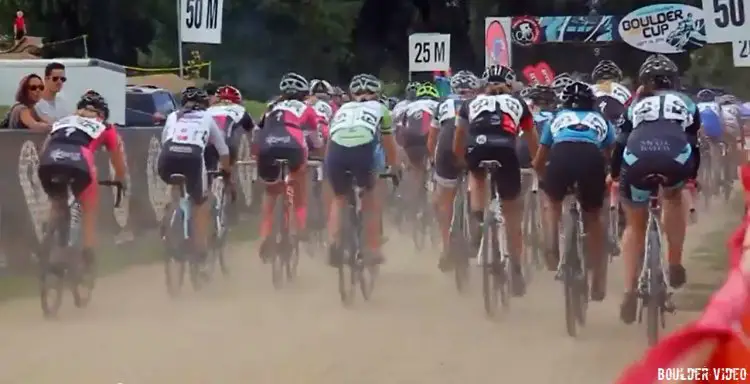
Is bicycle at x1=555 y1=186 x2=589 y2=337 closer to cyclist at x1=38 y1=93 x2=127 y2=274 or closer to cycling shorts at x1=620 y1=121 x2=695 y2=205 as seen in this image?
cycling shorts at x1=620 y1=121 x2=695 y2=205

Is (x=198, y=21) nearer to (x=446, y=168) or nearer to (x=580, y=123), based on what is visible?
(x=446, y=168)

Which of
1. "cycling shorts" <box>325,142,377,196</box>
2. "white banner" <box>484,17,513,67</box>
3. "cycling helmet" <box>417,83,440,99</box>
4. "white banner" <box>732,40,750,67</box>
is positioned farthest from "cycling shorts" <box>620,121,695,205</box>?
"white banner" <box>484,17,513,67</box>

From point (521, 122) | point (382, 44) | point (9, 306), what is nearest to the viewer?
point (521, 122)

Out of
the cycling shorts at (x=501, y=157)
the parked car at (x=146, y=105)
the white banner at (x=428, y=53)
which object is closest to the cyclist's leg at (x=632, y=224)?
the cycling shorts at (x=501, y=157)

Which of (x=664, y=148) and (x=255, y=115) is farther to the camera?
(x=255, y=115)

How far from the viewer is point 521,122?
9836 mm

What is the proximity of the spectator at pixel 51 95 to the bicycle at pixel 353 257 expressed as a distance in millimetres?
3565

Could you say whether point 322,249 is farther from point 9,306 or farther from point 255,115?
point 255,115

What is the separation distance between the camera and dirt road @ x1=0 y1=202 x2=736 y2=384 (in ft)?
25.0

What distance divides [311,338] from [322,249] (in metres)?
5.42

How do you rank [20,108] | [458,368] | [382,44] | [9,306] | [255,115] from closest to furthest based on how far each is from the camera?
[458,368], [9,306], [20,108], [255,115], [382,44]

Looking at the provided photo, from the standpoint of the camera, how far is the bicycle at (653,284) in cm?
791

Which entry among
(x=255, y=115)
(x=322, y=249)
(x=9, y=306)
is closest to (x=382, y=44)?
(x=255, y=115)

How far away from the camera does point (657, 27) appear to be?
37.1 meters
